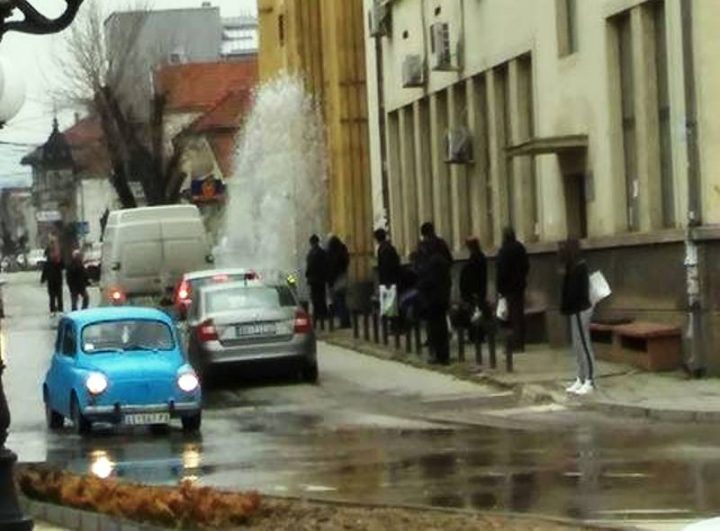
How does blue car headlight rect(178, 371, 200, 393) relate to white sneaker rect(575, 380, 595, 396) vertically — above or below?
above

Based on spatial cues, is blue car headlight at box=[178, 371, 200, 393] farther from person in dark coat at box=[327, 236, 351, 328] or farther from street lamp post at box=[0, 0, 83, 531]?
person in dark coat at box=[327, 236, 351, 328]

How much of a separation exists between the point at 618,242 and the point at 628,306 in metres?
0.94

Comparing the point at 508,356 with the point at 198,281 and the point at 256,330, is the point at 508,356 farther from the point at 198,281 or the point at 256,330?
the point at 198,281

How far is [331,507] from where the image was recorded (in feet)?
46.8

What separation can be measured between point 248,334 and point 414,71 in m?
13.5

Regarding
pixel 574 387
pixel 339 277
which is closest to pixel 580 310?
pixel 574 387

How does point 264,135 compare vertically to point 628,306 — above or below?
above

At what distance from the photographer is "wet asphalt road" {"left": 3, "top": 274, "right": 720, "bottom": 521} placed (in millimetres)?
15953

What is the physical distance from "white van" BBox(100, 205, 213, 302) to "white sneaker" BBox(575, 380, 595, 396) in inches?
778

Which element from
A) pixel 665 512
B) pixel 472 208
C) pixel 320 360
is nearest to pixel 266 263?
pixel 472 208

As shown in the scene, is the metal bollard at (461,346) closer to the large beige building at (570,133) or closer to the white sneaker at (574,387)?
the large beige building at (570,133)

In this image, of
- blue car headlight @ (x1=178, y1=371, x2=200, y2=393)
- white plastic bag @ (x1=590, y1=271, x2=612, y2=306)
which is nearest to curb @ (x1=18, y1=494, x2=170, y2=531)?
blue car headlight @ (x1=178, y1=371, x2=200, y2=393)

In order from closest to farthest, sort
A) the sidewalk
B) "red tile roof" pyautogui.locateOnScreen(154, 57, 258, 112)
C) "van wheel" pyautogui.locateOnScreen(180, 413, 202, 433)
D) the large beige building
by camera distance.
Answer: the sidewalk < "van wheel" pyautogui.locateOnScreen(180, 413, 202, 433) < the large beige building < "red tile roof" pyautogui.locateOnScreen(154, 57, 258, 112)

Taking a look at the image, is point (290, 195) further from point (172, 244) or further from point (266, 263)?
point (172, 244)
